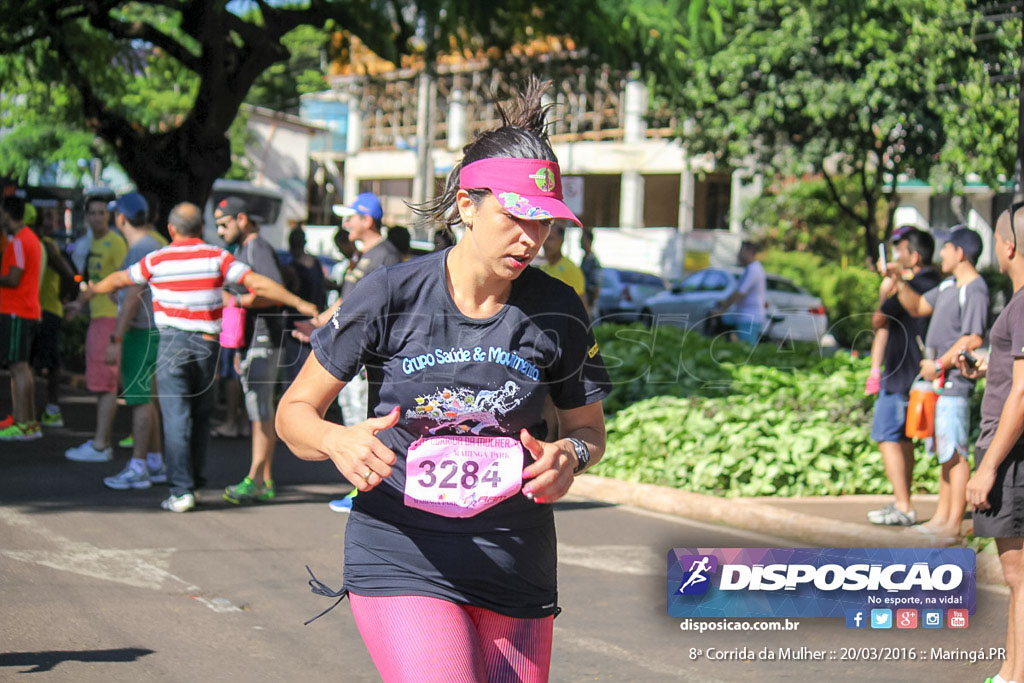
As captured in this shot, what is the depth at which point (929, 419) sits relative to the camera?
24.9ft

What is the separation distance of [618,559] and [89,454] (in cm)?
453

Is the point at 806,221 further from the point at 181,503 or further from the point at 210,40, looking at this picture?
the point at 181,503

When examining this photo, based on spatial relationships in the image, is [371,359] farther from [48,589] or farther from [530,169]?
[48,589]

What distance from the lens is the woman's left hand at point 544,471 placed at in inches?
108

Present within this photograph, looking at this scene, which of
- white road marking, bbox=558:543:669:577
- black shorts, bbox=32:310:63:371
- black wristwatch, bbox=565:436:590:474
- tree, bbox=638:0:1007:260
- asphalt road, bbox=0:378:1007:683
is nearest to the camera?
black wristwatch, bbox=565:436:590:474

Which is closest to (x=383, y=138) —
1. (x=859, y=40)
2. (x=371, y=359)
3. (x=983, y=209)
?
(x=983, y=209)

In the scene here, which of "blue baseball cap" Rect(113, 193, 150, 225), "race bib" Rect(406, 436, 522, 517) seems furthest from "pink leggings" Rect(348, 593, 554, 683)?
"blue baseball cap" Rect(113, 193, 150, 225)

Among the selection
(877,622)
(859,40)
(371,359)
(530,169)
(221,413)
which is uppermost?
(859,40)

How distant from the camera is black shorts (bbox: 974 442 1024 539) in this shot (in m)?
4.73

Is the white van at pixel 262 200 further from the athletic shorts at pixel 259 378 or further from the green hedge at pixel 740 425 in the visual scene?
the athletic shorts at pixel 259 378

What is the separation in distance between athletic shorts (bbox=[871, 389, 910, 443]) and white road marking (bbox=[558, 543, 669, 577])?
5.54ft

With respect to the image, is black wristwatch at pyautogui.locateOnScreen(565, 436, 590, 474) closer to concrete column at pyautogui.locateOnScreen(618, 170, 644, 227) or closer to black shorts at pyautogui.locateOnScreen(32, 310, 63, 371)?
black shorts at pyautogui.locateOnScreen(32, 310, 63, 371)

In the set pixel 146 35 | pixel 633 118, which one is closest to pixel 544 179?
pixel 146 35

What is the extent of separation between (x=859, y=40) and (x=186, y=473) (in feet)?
61.9
